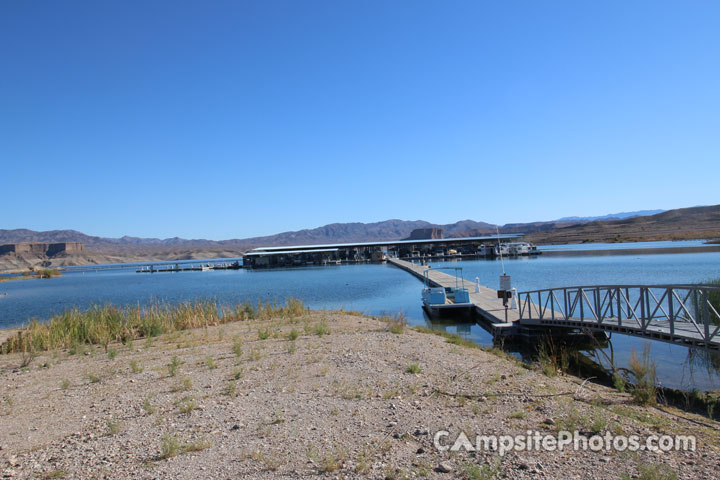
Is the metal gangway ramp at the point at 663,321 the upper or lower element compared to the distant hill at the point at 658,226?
lower

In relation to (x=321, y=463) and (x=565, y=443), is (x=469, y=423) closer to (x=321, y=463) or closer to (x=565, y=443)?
(x=565, y=443)

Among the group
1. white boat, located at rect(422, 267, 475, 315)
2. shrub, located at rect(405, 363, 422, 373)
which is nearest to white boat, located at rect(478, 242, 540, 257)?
white boat, located at rect(422, 267, 475, 315)

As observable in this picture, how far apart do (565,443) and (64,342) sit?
14622mm

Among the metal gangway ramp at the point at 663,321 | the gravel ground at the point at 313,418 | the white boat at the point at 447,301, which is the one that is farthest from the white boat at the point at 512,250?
the gravel ground at the point at 313,418

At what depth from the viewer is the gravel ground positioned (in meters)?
4.90

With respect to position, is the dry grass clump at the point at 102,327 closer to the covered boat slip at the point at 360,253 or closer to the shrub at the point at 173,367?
the shrub at the point at 173,367

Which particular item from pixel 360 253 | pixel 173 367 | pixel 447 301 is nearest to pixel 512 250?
pixel 360 253

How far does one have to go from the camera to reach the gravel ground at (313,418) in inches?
193

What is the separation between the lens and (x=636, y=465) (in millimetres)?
4730

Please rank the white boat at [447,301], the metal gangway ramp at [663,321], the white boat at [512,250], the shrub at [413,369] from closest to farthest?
the shrub at [413,369], the metal gangway ramp at [663,321], the white boat at [447,301], the white boat at [512,250]

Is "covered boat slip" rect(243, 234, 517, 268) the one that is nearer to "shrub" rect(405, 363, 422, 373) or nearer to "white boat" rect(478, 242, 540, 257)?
"white boat" rect(478, 242, 540, 257)

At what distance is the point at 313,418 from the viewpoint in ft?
21.1

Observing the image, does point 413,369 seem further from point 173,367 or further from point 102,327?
point 102,327

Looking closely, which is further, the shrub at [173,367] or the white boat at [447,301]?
the white boat at [447,301]
